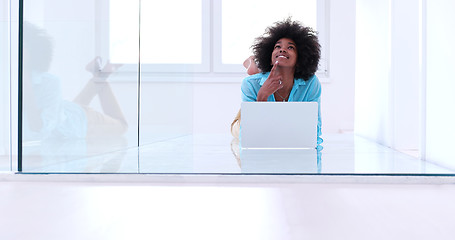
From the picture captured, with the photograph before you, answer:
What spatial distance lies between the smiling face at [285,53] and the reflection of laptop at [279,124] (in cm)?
33

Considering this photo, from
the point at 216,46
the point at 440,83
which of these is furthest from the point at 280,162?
the point at 216,46

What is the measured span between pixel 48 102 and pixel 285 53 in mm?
1185

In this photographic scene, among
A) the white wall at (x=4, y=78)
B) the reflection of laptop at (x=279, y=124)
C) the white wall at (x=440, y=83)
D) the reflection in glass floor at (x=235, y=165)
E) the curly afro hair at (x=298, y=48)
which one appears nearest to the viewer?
the reflection in glass floor at (x=235, y=165)

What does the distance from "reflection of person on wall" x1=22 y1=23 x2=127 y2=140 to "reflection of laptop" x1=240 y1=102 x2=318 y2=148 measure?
624mm

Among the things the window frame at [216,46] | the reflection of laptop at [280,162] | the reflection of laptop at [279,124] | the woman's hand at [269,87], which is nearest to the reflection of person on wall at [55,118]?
the reflection of laptop at [280,162]

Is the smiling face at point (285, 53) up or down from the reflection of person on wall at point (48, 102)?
up

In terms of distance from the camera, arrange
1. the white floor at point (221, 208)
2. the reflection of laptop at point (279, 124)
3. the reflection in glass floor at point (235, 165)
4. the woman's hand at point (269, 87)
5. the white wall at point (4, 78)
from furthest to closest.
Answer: the woman's hand at point (269, 87)
the reflection of laptop at point (279, 124)
the white wall at point (4, 78)
the reflection in glass floor at point (235, 165)
the white floor at point (221, 208)

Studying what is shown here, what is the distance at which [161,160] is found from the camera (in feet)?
5.03

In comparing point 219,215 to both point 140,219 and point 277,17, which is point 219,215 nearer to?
point 140,219

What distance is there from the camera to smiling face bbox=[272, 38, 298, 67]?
7.07 feet

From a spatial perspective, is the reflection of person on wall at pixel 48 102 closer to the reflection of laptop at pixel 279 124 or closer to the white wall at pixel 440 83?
the reflection of laptop at pixel 279 124

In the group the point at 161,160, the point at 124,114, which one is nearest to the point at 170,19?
the point at 124,114

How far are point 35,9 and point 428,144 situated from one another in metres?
1.41

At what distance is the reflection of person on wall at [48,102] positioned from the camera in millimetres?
1318
